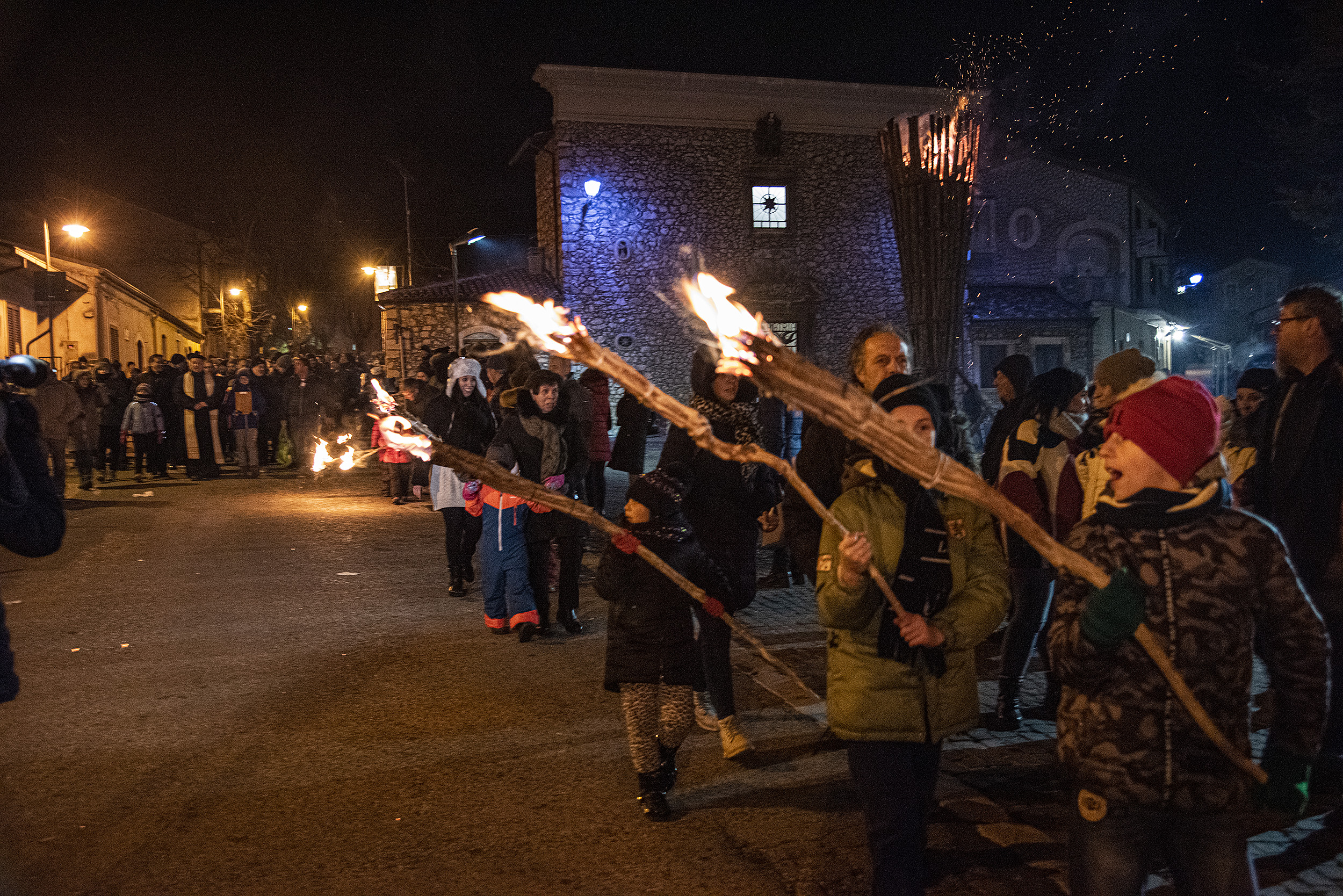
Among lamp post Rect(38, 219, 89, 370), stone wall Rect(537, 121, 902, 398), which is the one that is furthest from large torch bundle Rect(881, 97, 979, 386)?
lamp post Rect(38, 219, 89, 370)

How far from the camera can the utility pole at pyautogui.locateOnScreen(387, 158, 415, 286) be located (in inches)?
1299

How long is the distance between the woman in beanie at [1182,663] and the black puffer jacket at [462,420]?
633 centimetres

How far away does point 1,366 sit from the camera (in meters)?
3.23

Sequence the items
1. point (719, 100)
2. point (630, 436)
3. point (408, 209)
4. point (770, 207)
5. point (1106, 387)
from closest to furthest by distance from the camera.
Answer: point (1106, 387)
point (630, 436)
point (719, 100)
point (770, 207)
point (408, 209)

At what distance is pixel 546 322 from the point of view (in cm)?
266

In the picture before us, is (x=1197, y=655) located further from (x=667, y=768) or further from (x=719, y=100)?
(x=719, y=100)

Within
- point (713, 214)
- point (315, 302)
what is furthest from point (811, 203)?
point (315, 302)

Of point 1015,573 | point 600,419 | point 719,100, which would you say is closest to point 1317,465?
point 1015,573

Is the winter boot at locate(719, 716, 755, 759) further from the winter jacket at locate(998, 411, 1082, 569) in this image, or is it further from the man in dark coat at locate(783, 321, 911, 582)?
the winter jacket at locate(998, 411, 1082, 569)

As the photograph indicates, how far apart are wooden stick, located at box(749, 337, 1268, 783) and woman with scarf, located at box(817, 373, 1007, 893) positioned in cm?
48

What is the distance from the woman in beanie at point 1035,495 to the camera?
5.10 meters

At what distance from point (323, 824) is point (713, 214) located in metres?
24.0

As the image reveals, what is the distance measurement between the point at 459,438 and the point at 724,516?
3.92 meters

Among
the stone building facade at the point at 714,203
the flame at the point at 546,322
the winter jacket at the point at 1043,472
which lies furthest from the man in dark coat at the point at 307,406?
the flame at the point at 546,322
